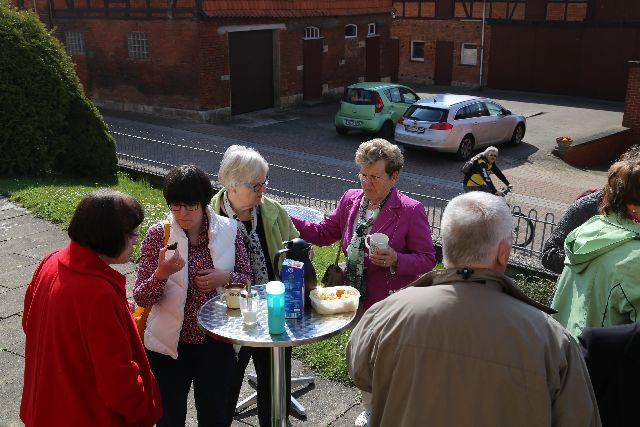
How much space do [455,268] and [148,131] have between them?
1742cm

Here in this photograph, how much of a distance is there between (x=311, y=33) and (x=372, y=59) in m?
4.18

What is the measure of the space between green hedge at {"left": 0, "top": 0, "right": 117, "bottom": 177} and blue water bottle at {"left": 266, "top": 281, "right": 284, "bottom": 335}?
9.24 m

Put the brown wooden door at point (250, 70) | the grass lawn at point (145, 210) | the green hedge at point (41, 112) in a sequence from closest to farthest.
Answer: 1. the grass lawn at point (145, 210)
2. the green hedge at point (41, 112)
3. the brown wooden door at point (250, 70)

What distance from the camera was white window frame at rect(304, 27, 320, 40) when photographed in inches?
911

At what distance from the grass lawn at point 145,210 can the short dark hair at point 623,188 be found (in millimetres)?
2376

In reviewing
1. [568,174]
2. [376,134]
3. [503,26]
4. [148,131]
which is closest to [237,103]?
[148,131]

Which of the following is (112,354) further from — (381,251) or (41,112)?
(41,112)

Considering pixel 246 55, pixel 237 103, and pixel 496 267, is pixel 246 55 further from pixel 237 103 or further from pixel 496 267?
pixel 496 267

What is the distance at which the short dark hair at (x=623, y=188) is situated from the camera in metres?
3.22

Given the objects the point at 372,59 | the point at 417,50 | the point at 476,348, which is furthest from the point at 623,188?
the point at 417,50

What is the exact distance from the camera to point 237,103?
21359 millimetres

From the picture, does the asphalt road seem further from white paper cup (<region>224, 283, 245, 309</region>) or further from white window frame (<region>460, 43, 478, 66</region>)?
white paper cup (<region>224, 283, 245, 309</region>)

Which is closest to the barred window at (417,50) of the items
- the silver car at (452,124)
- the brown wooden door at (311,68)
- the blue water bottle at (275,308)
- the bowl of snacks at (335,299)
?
the brown wooden door at (311,68)

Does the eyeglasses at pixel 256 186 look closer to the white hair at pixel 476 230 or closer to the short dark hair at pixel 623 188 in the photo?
the white hair at pixel 476 230
